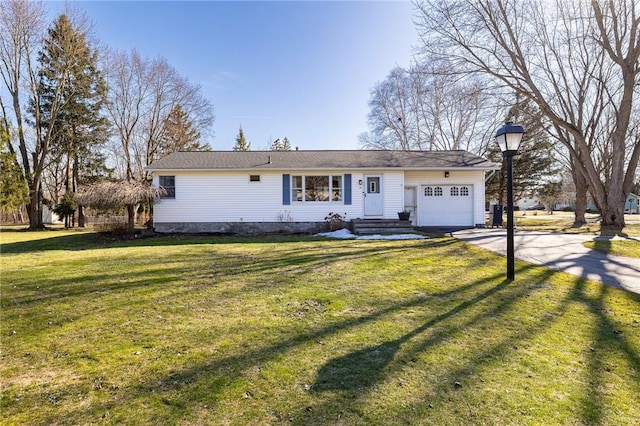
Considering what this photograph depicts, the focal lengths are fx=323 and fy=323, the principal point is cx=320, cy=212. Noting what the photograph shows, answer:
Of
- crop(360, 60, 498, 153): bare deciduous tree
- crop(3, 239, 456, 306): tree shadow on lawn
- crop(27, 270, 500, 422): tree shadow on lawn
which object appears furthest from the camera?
crop(360, 60, 498, 153): bare deciduous tree

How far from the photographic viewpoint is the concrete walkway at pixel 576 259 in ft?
18.8

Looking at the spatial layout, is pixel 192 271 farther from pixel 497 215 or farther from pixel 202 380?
pixel 497 215

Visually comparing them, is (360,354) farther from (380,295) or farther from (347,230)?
(347,230)

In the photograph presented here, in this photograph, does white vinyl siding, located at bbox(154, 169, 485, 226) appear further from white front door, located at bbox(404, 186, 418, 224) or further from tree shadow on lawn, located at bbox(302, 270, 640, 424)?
tree shadow on lawn, located at bbox(302, 270, 640, 424)

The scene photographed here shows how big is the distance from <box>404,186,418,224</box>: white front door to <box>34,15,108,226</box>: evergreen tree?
68.2 feet

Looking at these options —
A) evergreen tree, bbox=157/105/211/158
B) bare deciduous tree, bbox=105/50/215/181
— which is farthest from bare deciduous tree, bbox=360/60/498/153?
evergreen tree, bbox=157/105/211/158

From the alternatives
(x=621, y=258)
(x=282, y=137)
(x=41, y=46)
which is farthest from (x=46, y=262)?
(x=282, y=137)

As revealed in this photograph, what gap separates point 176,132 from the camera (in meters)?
26.5

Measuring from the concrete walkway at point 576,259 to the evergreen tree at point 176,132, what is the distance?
23.8 m

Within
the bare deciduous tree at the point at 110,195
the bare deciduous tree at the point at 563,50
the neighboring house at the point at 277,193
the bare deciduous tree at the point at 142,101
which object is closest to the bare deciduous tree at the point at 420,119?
the bare deciduous tree at the point at 563,50

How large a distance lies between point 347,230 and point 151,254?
7325 mm

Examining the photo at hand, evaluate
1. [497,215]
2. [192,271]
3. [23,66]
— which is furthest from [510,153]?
[23,66]

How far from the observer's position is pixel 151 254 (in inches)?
328

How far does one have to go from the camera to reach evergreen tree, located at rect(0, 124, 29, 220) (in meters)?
16.9
